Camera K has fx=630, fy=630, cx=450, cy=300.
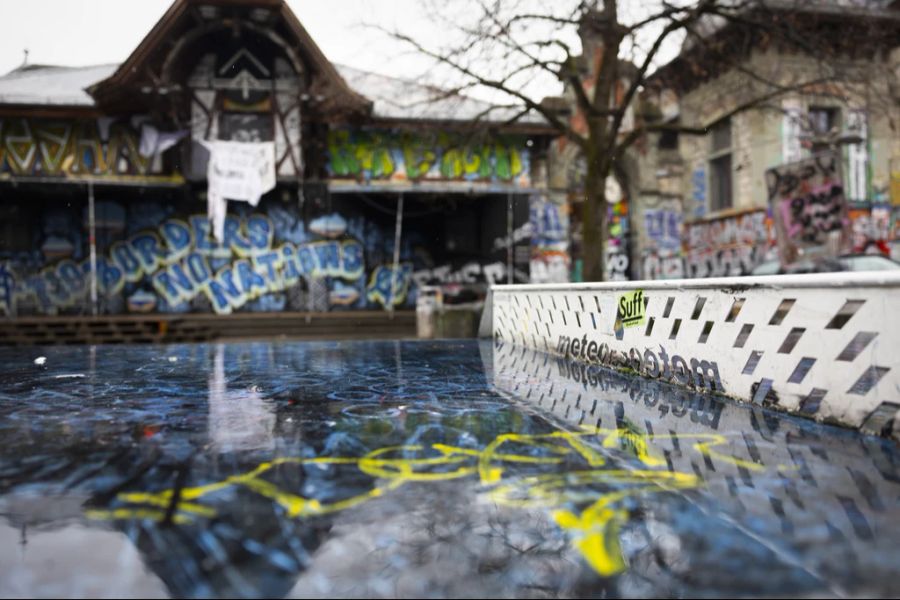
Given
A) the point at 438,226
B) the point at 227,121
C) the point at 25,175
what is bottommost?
the point at 438,226

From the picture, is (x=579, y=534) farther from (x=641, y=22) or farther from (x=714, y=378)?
(x=641, y=22)

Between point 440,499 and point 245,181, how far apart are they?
42.0 feet

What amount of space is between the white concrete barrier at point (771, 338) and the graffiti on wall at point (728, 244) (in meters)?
14.6

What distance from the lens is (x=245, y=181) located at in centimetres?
1359

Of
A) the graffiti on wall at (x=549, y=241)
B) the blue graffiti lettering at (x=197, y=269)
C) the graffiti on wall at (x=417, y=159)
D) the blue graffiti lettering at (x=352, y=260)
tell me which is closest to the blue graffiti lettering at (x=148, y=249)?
the blue graffiti lettering at (x=197, y=269)

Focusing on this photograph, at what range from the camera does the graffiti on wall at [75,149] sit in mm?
13922

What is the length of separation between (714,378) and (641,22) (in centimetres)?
868

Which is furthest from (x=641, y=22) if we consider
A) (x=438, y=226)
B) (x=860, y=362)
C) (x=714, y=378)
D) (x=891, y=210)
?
(x=891, y=210)

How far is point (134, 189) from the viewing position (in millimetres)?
14297

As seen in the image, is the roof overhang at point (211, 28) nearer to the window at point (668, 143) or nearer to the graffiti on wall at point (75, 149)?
the graffiti on wall at point (75, 149)

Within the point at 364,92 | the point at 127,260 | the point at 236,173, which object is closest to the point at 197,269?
the point at 127,260

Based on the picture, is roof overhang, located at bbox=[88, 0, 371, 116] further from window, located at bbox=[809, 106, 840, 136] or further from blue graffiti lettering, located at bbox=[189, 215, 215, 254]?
window, located at bbox=[809, 106, 840, 136]

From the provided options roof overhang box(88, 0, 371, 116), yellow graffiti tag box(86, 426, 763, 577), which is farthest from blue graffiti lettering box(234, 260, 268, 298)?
yellow graffiti tag box(86, 426, 763, 577)

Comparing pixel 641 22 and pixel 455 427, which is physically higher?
pixel 641 22
